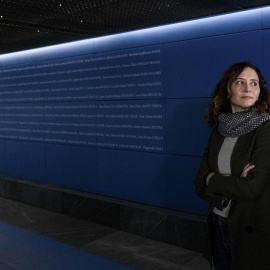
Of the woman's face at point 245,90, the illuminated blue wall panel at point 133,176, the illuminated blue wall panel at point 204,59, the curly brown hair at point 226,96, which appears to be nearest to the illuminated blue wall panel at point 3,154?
the illuminated blue wall panel at point 133,176

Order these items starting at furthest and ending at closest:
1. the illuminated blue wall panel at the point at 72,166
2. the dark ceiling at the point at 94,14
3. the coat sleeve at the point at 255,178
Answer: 1. the illuminated blue wall panel at the point at 72,166
2. the dark ceiling at the point at 94,14
3. the coat sleeve at the point at 255,178

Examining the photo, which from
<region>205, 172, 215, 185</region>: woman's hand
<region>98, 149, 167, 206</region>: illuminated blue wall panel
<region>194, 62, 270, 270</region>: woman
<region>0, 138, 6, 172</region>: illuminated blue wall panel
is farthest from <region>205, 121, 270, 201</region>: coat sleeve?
<region>0, 138, 6, 172</region>: illuminated blue wall panel

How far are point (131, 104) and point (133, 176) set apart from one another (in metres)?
0.97

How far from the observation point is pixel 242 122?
2072mm

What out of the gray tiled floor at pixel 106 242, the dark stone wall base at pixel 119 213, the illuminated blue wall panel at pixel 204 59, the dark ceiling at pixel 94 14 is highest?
the dark ceiling at pixel 94 14

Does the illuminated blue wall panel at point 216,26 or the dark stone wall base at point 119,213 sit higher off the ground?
the illuminated blue wall panel at point 216,26

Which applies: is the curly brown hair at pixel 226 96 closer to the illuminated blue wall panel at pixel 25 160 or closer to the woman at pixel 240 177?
the woman at pixel 240 177

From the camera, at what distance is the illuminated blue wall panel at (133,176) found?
181 inches

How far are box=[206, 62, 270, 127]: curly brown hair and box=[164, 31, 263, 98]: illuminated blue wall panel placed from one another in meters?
1.51

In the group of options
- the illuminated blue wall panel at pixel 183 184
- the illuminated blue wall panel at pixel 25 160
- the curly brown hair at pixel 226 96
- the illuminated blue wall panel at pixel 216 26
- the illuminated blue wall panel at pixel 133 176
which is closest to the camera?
the curly brown hair at pixel 226 96

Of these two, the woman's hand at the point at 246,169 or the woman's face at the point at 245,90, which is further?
the woman's face at the point at 245,90

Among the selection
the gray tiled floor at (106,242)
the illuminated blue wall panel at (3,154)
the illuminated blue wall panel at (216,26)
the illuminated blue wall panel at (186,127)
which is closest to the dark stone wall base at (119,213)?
the gray tiled floor at (106,242)

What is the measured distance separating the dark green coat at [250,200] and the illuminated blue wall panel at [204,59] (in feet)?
6.18

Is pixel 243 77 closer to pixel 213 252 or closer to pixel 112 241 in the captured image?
pixel 213 252
